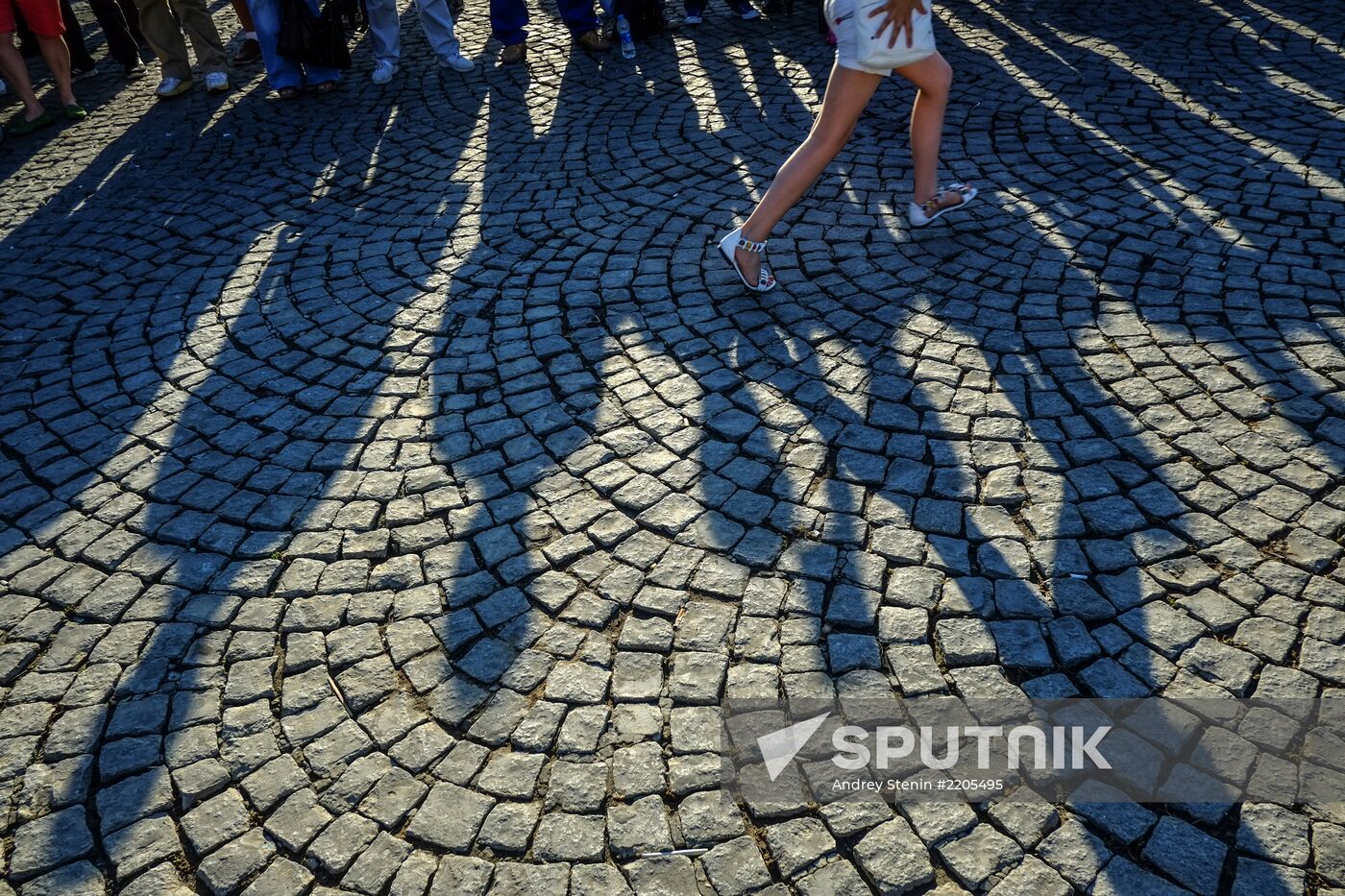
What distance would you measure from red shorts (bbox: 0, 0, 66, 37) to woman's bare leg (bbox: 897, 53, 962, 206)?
715 centimetres

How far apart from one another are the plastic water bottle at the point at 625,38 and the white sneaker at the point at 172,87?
402cm

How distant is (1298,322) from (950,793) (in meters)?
3.04

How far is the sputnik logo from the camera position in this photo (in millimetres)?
2838

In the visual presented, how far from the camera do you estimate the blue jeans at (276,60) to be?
8008 millimetres

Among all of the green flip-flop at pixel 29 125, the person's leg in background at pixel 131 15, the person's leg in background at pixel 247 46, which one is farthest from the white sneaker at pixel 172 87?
the person's leg in background at pixel 131 15

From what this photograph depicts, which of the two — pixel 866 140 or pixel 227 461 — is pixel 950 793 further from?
pixel 866 140

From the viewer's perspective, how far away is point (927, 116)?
16.4 ft

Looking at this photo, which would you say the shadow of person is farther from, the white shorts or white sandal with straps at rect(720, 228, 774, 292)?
the white shorts

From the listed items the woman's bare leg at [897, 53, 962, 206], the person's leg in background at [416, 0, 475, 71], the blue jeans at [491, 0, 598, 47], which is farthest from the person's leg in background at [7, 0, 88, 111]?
the woman's bare leg at [897, 53, 962, 206]

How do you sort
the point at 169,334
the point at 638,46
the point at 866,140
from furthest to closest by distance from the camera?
1. the point at 638,46
2. the point at 866,140
3. the point at 169,334

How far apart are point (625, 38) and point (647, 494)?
239 inches

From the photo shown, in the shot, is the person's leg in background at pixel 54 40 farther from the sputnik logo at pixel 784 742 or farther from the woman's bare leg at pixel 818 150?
the sputnik logo at pixel 784 742

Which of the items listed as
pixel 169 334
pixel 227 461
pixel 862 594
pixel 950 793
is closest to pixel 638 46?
pixel 169 334

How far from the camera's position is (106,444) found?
4422 mm
